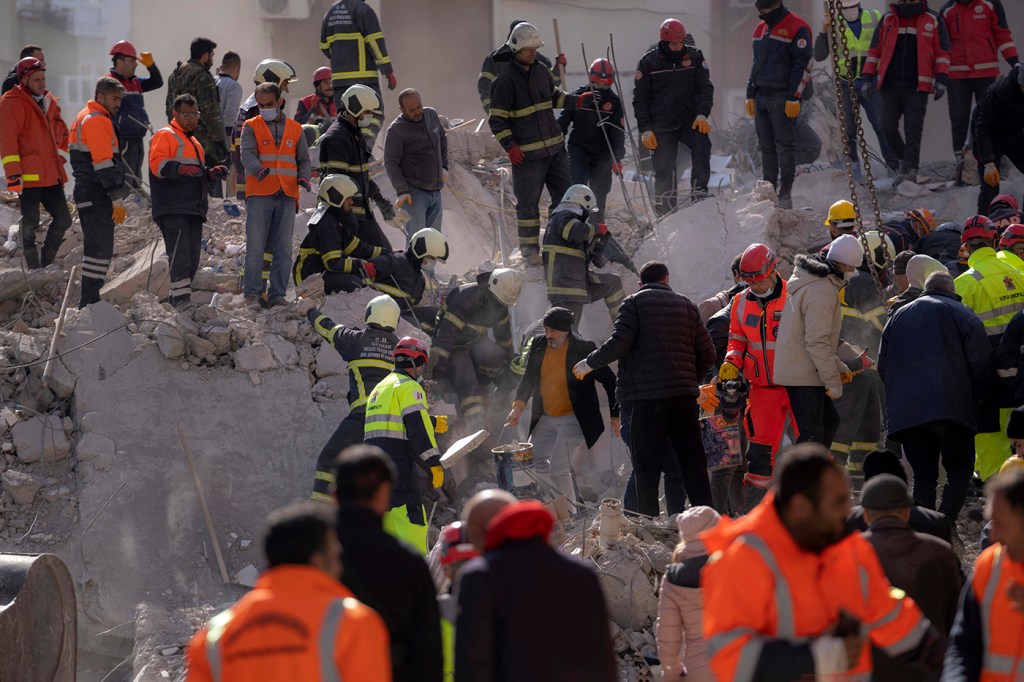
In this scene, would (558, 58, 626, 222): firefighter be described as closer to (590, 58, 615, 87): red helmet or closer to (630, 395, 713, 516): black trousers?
(590, 58, 615, 87): red helmet

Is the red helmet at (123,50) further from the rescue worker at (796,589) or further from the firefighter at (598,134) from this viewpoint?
the rescue worker at (796,589)

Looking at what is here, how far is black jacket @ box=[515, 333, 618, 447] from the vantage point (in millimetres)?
9500

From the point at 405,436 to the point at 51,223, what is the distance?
214 inches

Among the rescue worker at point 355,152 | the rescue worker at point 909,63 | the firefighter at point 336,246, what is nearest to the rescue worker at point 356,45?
the rescue worker at point 355,152

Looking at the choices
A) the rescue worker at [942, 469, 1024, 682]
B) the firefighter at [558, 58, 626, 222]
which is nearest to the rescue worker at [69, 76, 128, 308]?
the firefighter at [558, 58, 626, 222]

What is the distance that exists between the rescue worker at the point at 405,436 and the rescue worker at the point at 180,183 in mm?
3285

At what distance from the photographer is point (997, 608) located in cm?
395

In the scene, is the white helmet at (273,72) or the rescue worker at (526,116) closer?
the rescue worker at (526,116)

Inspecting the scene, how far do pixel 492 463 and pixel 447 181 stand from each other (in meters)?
6.03

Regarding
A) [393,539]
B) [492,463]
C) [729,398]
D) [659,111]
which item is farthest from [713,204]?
[393,539]

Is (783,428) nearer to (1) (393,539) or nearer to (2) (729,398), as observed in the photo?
(2) (729,398)

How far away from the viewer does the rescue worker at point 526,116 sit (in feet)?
38.1

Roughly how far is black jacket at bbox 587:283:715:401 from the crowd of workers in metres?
0.02

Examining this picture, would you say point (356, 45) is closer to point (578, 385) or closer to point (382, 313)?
point (382, 313)
